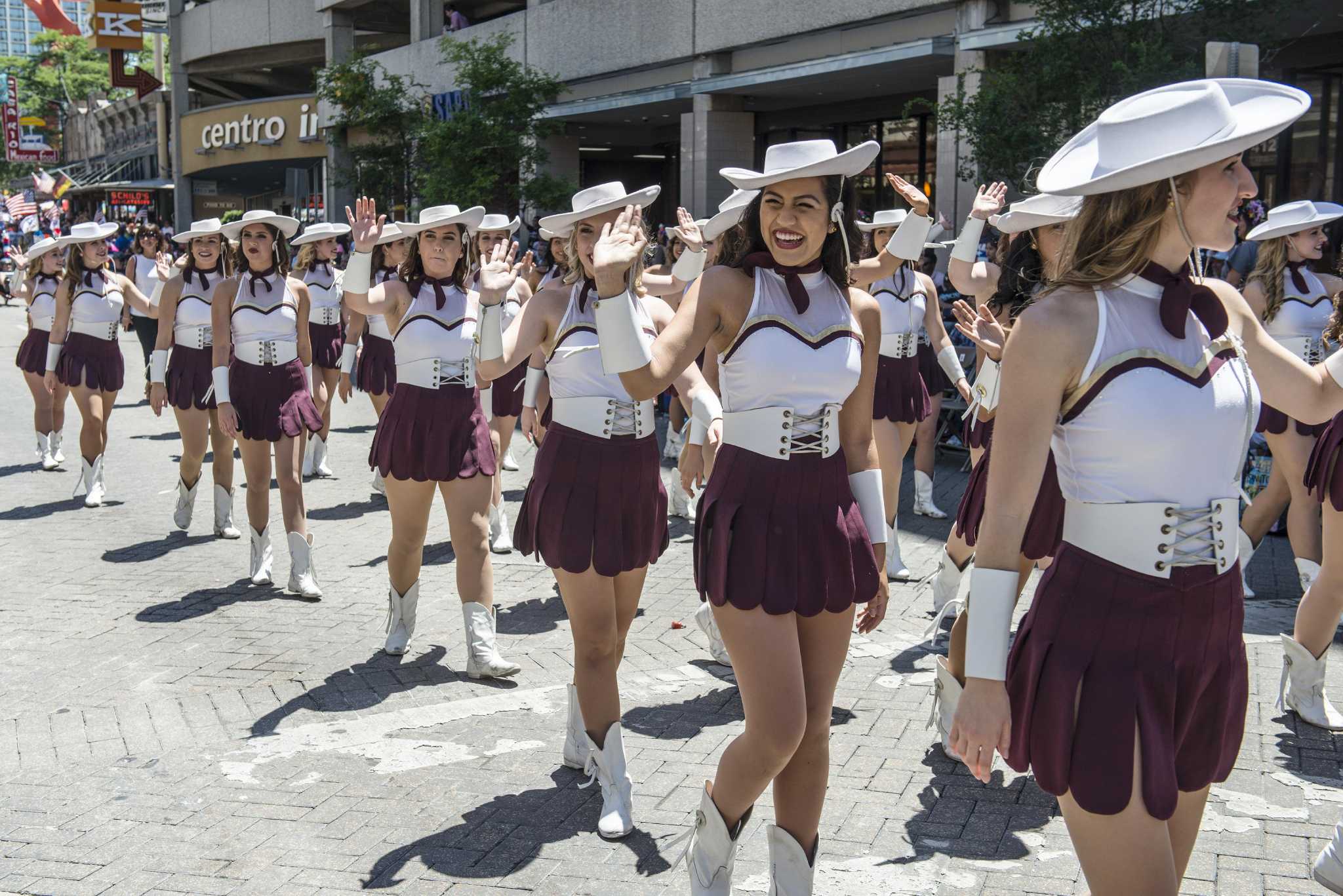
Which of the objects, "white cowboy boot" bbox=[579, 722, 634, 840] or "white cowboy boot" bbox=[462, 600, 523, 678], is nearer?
"white cowboy boot" bbox=[579, 722, 634, 840]

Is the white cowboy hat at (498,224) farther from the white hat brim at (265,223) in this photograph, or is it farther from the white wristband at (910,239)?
the white wristband at (910,239)

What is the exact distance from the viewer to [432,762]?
5.12 m

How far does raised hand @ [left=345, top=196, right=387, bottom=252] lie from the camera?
622 centimetres

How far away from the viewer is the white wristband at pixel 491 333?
509cm

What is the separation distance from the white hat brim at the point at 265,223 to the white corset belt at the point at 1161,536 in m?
6.19

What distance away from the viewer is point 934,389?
33.8ft

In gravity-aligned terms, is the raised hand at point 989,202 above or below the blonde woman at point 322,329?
above

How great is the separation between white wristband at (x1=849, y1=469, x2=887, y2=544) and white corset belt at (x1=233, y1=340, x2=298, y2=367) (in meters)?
5.02

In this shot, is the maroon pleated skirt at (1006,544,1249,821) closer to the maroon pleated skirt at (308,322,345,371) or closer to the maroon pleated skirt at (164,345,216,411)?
the maroon pleated skirt at (164,345,216,411)

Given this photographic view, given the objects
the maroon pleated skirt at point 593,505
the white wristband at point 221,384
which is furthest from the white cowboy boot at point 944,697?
the white wristband at point 221,384

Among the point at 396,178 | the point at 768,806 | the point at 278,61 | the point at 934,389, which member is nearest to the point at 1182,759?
the point at 768,806

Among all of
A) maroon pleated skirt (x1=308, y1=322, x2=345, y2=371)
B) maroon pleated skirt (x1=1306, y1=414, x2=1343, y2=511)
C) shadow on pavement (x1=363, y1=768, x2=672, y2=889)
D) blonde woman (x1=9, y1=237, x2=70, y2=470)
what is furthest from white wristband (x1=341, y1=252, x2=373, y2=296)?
blonde woman (x1=9, y1=237, x2=70, y2=470)

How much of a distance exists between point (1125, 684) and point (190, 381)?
320 inches

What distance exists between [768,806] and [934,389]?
6.04 meters
